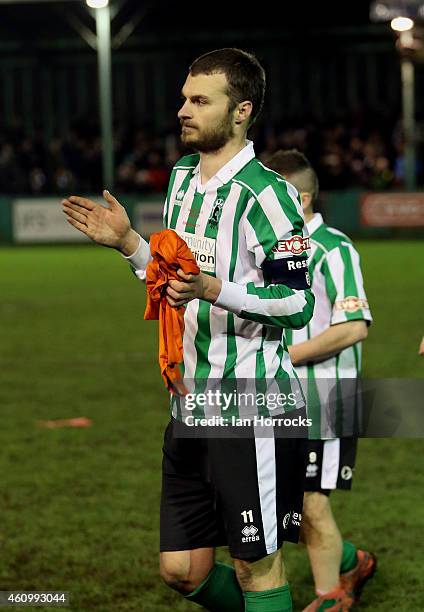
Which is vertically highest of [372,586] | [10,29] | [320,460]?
[10,29]

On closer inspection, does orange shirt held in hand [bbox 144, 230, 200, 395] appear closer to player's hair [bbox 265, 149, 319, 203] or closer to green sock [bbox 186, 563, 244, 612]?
green sock [bbox 186, 563, 244, 612]

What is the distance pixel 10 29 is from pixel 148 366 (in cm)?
2759

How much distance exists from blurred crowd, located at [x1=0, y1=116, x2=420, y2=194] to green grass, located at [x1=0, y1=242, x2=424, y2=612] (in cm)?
1296

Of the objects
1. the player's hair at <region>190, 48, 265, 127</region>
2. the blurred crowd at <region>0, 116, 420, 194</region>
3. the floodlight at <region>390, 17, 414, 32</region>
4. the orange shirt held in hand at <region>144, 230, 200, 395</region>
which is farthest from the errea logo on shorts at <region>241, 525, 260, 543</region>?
the floodlight at <region>390, 17, 414, 32</region>

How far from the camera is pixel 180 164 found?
3.69 metres

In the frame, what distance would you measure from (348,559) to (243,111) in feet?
6.72

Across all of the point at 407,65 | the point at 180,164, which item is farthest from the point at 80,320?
the point at 407,65

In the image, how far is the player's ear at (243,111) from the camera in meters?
3.44

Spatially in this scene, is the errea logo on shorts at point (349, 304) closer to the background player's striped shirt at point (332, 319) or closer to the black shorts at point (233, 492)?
the background player's striped shirt at point (332, 319)

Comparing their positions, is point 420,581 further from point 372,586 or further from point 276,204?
point 276,204

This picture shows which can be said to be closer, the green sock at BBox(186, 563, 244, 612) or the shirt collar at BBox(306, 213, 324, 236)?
the green sock at BBox(186, 563, 244, 612)

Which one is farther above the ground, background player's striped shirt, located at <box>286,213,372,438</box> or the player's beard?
the player's beard

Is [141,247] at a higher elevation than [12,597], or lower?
higher

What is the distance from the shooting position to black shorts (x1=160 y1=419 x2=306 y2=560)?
3.44 meters
